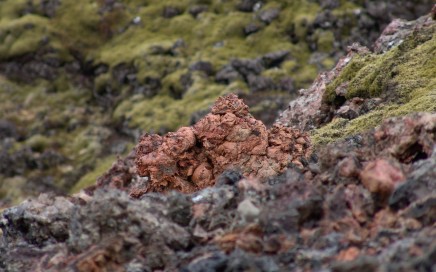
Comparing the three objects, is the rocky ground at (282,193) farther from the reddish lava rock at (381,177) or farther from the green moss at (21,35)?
the green moss at (21,35)

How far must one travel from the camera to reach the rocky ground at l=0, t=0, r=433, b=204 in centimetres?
11656

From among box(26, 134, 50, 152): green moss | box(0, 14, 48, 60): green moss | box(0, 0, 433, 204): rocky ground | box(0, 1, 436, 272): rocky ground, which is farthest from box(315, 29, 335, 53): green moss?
box(0, 1, 436, 272): rocky ground

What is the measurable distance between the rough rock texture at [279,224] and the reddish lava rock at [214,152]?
658 cm

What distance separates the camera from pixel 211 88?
118250mm

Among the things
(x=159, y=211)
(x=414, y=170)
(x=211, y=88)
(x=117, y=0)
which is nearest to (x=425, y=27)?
(x=414, y=170)

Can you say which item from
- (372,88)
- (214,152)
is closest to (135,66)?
(372,88)

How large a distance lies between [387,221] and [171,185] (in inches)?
574

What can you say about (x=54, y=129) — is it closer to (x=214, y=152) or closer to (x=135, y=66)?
(x=135, y=66)

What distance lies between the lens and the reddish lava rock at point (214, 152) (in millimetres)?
31297

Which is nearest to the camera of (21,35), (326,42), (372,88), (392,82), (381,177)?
Result: (381,177)

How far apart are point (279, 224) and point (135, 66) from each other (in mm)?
116581

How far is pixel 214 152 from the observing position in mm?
32062

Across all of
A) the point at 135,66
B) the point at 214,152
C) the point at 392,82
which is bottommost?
the point at 135,66

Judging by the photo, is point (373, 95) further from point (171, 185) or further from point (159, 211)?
point (159, 211)
